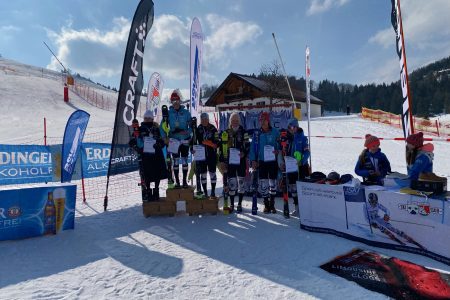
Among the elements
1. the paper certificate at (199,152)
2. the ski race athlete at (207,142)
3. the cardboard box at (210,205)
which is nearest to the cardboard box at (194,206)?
the cardboard box at (210,205)

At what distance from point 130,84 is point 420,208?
5817mm

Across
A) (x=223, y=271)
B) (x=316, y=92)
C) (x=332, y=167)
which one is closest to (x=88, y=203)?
(x=223, y=271)

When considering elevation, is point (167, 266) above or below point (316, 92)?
below

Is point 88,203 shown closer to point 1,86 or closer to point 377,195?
point 377,195

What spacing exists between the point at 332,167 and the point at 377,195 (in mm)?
7320

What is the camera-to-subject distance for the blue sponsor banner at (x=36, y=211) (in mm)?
4938

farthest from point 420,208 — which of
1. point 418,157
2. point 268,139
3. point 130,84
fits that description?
point 130,84

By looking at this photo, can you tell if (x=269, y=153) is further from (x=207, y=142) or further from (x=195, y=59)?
(x=195, y=59)

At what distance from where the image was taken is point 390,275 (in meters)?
3.65

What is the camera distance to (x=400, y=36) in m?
5.47

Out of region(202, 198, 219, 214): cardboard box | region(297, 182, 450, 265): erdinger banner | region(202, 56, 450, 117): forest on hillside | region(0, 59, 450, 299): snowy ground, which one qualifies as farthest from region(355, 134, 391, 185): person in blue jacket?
region(202, 56, 450, 117): forest on hillside

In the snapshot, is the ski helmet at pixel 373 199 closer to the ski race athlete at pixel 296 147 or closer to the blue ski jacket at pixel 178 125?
the ski race athlete at pixel 296 147

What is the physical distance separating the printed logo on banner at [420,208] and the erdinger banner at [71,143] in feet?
20.8

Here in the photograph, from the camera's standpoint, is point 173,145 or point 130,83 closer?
point 173,145
